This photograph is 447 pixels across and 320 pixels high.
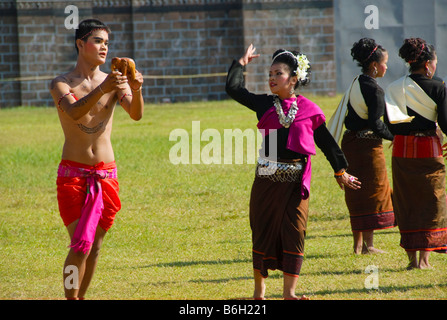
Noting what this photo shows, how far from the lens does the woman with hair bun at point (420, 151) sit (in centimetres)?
625

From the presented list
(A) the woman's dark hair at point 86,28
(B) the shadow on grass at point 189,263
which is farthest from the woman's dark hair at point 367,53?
(A) the woman's dark hair at point 86,28

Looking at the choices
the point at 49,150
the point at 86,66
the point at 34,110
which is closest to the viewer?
the point at 86,66

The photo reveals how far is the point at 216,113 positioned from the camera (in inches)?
781

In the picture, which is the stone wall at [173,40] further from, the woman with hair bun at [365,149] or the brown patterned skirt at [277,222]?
the brown patterned skirt at [277,222]

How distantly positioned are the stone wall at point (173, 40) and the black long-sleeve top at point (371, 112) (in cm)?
1642

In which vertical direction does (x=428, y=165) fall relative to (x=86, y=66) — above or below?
below

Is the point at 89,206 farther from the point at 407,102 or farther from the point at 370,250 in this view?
the point at 370,250

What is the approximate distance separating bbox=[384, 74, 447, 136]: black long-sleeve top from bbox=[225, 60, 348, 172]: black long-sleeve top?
1234mm

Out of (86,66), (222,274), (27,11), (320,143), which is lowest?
(222,274)

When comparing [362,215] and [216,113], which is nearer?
[362,215]

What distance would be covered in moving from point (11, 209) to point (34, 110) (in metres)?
12.8

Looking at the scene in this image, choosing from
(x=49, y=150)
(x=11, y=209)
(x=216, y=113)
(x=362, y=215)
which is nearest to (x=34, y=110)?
(x=216, y=113)

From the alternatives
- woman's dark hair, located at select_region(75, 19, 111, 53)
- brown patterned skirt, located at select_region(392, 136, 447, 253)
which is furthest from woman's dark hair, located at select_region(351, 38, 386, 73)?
woman's dark hair, located at select_region(75, 19, 111, 53)
